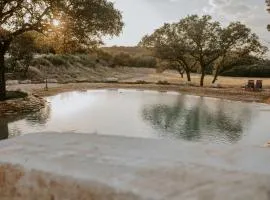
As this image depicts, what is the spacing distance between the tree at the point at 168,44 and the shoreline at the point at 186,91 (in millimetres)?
6931

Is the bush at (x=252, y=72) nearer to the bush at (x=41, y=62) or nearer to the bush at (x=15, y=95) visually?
the bush at (x=41, y=62)

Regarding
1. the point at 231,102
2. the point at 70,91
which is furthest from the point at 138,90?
the point at 231,102

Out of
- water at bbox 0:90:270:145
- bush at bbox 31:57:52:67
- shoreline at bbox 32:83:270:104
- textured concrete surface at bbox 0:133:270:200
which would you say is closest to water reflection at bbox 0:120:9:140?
water at bbox 0:90:270:145

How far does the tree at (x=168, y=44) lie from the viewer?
56219 mm

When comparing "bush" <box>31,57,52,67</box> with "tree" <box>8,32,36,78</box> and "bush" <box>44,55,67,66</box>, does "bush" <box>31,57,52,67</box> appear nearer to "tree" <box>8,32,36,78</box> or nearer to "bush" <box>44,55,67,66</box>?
"bush" <box>44,55,67,66</box>

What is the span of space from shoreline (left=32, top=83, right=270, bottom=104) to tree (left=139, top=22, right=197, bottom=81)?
6.93 meters

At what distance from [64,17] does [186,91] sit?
24753 mm

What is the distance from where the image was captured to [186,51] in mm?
56156

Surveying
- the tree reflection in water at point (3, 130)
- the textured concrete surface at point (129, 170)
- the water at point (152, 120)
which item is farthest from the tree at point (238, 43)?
the textured concrete surface at point (129, 170)

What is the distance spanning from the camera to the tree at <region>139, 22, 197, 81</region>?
56.2 m

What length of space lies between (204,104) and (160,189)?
33.5 m

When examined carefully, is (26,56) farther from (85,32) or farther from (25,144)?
(25,144)

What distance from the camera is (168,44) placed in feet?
187

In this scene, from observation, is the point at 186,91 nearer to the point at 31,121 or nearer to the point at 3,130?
the point at 31,121
